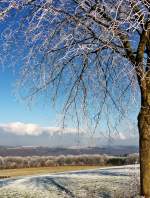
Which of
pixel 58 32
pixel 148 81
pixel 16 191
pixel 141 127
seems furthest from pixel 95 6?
pixel 16 191

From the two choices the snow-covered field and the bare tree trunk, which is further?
the snow-covered field

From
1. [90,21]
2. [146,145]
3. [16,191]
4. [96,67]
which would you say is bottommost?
[16,191]

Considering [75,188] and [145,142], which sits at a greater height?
[145,142]

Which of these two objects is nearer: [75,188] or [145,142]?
[145,142]

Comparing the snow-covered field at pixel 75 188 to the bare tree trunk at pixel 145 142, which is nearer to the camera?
the bare tree trunk at pixel 145 142

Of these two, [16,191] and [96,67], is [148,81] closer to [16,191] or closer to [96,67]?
[96,67]

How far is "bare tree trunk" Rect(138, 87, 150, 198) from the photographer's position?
14375 mm

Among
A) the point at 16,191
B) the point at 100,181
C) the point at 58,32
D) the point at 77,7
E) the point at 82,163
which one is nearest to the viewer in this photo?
the point at 77,7

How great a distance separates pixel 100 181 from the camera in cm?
2103

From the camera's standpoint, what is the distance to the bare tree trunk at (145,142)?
47.2 ft

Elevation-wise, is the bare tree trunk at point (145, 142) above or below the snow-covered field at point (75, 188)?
above

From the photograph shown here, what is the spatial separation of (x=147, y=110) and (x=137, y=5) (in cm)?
292

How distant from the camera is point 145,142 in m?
14.4

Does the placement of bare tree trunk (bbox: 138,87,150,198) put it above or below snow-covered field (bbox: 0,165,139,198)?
above
